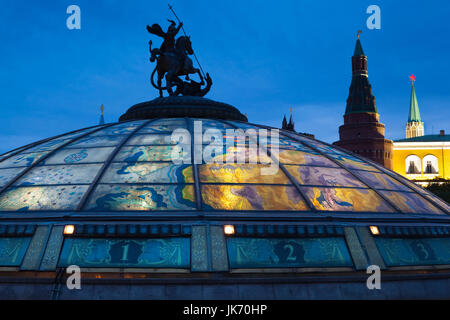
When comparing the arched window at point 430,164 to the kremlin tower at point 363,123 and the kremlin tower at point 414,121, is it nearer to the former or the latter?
the kremlin tower at point 363,123

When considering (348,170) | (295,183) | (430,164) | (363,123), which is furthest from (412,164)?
(295,183)

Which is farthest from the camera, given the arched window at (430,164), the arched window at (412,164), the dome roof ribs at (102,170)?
the arched window at (412,164)

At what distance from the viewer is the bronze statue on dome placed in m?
14.6

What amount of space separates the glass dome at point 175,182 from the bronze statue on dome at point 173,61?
316 cm

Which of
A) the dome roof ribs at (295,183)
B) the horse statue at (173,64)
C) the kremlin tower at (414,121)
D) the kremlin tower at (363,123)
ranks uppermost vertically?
the kremlin tower at (414,121)

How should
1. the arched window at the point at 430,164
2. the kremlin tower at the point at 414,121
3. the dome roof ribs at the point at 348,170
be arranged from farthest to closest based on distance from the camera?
the kremlin tower at the point at 414,121 → the arched window at the point at 430,164 → the dome roof ribs at the point at 348,170

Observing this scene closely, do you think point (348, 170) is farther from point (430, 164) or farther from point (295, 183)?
point (430, 164)

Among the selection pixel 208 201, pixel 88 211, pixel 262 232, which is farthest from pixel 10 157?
pixel 262 232

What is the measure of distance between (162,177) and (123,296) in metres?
2.80

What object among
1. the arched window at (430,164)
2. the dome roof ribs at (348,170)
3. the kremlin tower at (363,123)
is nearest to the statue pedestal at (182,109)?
the dome roof ribs at (348,170)

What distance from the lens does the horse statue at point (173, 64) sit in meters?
14.6

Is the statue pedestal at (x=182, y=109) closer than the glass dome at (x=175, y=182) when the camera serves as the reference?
No
